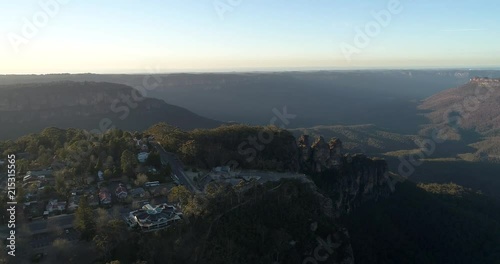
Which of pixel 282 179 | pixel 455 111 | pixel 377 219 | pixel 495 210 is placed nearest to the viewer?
pixel 282 179

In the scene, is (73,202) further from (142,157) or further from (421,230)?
(421,230)

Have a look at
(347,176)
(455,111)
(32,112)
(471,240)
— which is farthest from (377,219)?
(455,111)

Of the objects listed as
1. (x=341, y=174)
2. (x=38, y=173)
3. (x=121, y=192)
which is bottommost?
(x=341, y=174)

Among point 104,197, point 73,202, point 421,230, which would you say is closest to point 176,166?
point 104,197

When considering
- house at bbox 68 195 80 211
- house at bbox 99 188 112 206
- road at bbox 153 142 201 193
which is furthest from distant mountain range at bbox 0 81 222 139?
house at bbox 99 188 112 206

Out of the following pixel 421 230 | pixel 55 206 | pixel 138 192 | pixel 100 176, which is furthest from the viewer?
pixel 421 230

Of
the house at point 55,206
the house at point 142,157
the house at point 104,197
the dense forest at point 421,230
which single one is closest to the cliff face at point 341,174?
the dense forest at point 421,230

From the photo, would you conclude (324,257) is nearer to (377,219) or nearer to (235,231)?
(235,231)
